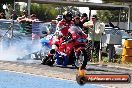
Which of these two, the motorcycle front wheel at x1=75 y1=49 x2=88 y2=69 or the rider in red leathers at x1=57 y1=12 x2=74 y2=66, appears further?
the rider in red leathers at x1=57 y1=12 x2=74 y2=66

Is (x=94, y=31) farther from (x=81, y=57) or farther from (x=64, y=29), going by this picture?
(x=81, y=57)

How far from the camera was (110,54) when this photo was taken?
62.0ft

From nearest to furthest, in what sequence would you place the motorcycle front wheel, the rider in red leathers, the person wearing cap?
the motorcycle front wheel
the rider in red leathers
the person wearing cap

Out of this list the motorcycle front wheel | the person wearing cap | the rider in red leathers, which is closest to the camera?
the motorcycle front wheel

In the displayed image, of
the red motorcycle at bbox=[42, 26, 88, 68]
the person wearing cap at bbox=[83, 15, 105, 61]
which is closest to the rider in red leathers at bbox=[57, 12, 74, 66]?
the red motorcycle at bbox=[42, 26, 88, 68]

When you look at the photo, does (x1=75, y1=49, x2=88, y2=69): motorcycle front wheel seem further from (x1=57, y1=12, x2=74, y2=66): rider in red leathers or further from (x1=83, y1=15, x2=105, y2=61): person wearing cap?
(x1=83, y1=15, x2=105, y2=61): person wearing cap

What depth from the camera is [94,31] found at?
1827cm

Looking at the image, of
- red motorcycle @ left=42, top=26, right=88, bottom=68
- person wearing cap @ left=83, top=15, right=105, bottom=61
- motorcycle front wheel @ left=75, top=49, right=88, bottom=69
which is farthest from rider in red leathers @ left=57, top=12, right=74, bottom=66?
person wearing cap @ left=83, top=15, right=105, bottom=61

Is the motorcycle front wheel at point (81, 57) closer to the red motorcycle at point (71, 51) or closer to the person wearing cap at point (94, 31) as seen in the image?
the red motorcycle at point (71, 51)

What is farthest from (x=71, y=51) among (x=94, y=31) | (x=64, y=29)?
(x=94, y=31)

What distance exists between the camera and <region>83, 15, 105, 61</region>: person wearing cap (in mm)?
17856

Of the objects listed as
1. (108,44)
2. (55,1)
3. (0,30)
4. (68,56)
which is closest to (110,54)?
(108,44)

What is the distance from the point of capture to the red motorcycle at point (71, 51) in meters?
12.7

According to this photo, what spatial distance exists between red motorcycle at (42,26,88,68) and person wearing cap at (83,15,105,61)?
1.98m
